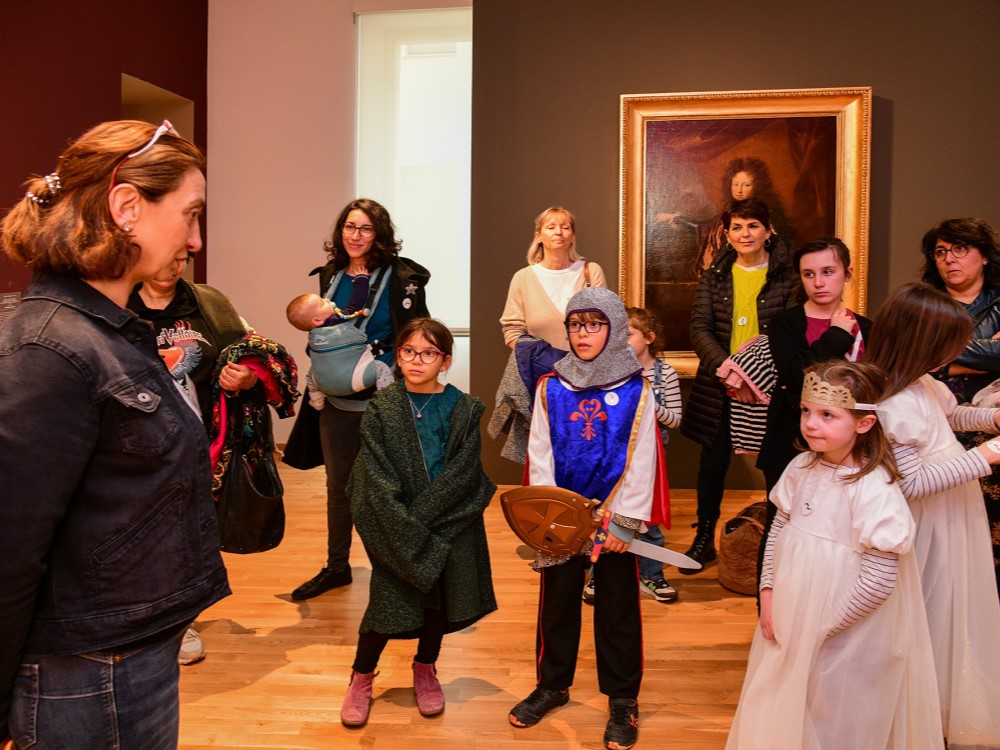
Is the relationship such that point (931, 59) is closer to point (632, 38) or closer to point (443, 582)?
point (632, 38)

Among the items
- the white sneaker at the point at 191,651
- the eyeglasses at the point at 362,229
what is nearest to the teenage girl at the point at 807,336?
the eyeglasses at the point at 362,229

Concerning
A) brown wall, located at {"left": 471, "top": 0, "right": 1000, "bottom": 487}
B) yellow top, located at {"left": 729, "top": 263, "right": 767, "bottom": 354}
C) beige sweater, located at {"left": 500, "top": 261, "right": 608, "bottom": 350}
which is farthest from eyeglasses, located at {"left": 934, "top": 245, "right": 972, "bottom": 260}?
brown wall, located at {"left": 471, "top": 0, "right": 1000, "bottom": 487}

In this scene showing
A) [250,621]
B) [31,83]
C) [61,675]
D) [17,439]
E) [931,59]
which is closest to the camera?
[17,439]

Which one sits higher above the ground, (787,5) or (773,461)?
(787,5)

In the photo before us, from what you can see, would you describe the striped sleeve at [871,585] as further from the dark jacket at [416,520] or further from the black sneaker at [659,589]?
the black sneaker at [659,589]

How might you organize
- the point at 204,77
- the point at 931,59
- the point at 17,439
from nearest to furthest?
the point at 17,439, the point at 931,59, the point at 204,77

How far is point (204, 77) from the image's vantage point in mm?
8047

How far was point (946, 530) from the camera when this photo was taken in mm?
2695

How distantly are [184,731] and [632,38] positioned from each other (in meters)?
5.44

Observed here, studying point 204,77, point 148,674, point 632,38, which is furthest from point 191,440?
point 204,77

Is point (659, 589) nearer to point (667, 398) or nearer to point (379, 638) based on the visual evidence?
point (667, 398)

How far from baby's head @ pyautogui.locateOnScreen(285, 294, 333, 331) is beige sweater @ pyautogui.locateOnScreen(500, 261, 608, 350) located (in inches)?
51.9


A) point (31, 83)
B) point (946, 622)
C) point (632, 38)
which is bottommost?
point (946, 622)

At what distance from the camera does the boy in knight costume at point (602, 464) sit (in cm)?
291
